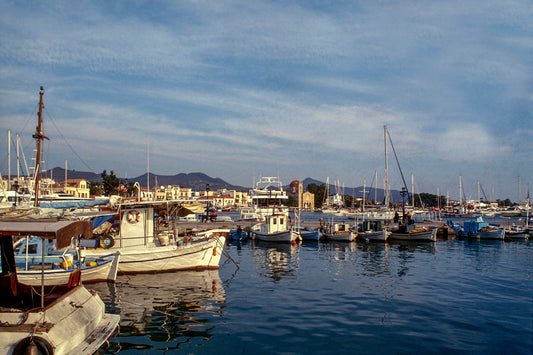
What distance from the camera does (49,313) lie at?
9.64 meters

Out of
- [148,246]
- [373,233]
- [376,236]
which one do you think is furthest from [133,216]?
[376,236]

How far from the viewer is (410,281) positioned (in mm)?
21531

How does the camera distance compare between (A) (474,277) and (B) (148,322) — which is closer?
(B) (148,322)

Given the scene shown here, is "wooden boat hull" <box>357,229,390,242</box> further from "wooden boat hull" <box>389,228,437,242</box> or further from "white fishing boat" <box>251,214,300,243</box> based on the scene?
"white fishing boat" <box>251,214,300,243</box>

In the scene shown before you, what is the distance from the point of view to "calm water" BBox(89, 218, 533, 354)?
1177 cm

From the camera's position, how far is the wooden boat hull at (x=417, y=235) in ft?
143

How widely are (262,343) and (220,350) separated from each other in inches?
51.8

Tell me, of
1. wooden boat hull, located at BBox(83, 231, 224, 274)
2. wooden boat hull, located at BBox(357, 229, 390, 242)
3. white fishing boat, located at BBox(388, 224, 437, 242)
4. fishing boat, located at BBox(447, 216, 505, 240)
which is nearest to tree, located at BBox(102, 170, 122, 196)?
wooden boat hull, located at BBox(357, 229, 390, 242)

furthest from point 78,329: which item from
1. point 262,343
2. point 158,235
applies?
point 158,235

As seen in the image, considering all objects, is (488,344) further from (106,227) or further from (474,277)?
(106,227)

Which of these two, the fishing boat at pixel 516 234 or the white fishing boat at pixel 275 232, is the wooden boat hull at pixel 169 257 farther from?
the fishing boat at pixel 516 234

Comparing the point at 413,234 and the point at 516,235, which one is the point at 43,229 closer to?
the point at 413,234

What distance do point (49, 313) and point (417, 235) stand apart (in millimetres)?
41685

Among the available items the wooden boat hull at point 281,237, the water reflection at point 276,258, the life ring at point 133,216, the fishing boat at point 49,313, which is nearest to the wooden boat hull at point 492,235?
the wooden boat hull at point 281,237
